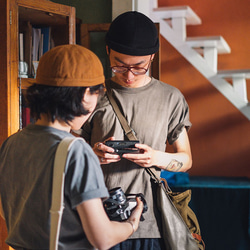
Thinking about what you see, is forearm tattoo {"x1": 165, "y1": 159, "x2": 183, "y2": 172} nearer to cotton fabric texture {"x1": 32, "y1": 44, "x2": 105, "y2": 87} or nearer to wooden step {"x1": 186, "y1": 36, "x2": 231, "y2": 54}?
cotton fabric texture {"x1": 32, "y1": 44, "x2": 105, "y2": 87}

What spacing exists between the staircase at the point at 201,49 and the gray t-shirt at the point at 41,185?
3.60 meters

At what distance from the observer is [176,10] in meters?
4.56

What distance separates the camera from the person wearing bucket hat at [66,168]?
3.51 ft

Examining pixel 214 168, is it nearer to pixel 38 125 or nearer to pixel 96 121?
pixel 96 121

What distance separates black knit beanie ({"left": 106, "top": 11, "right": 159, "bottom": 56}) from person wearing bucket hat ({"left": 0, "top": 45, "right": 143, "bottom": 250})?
511 millimetres

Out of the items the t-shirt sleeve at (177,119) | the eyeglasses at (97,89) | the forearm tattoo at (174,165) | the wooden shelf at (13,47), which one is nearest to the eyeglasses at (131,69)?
the t-shirt sleeve at (177,119)

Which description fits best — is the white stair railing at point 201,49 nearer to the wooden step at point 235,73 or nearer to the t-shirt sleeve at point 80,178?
the wooden step at point 235,73

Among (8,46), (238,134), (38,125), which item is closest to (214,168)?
(238,134)

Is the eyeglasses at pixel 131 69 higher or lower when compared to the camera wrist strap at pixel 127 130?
higher

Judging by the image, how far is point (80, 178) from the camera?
107 centimetres

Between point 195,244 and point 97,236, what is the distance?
81 cm

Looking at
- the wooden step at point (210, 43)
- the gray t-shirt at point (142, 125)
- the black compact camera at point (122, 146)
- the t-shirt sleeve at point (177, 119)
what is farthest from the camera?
the wooden step at point (210, 43)

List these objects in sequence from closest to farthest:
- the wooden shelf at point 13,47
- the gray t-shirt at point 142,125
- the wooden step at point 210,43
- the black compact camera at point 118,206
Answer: the black compact camera at point 118,206 < the gray t-shirt at point 142,125 < the wooden shelf at point 13,47 < the wooden step at point 210,43

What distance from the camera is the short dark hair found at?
1140mm
